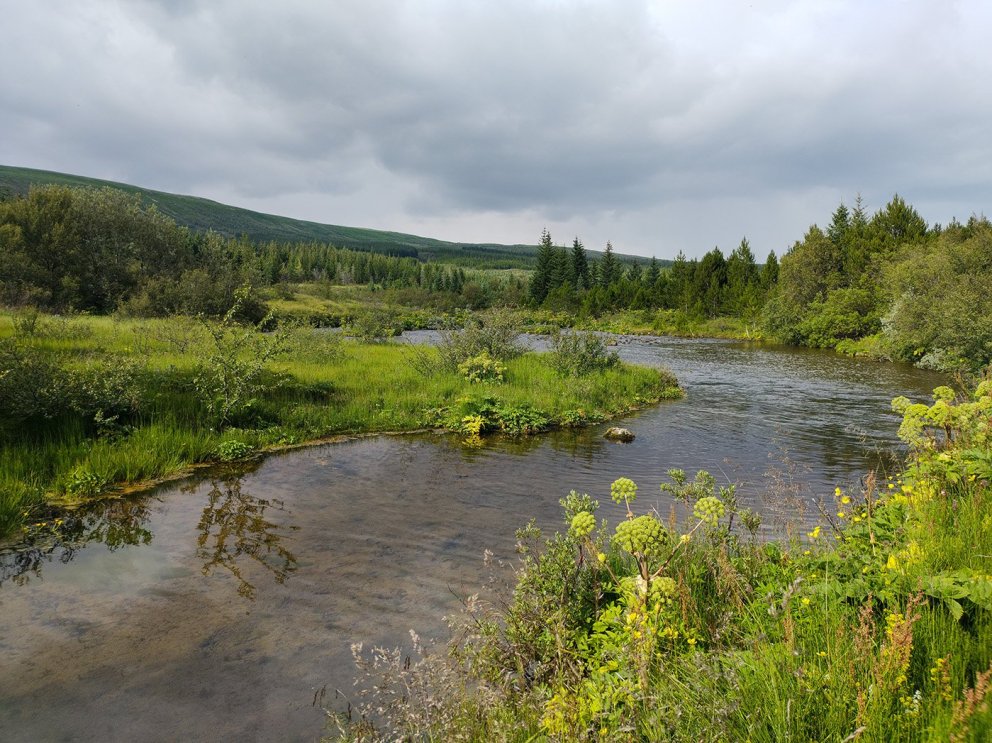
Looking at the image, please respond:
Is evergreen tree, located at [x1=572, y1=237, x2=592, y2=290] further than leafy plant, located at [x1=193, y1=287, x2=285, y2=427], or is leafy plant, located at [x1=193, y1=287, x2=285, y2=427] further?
evergreen tree, located at [x1=572, y1=237, x2=592, y2=290]

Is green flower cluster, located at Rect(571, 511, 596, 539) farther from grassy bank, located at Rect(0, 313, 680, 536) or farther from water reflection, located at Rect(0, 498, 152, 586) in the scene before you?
grassy bank, located at Rect(0, 313, 680, 536)

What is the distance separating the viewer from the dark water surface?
4035 millimetres

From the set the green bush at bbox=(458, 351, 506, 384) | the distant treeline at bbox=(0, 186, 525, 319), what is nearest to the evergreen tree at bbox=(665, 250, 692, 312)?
the distant treeline at bbox=(0, 186, 525, 319)

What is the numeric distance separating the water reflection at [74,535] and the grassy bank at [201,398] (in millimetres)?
401

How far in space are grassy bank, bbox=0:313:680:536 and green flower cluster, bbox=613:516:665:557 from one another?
771 centimetres

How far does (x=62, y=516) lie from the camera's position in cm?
732

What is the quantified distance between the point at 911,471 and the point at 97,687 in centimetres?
761

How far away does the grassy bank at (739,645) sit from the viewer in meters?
2.37

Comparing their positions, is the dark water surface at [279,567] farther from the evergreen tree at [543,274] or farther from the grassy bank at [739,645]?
the evergreen tree at [543,274]

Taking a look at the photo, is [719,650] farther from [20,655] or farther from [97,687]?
[20,655]

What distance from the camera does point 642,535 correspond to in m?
3.16

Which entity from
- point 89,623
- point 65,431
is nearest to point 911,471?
point 89,623

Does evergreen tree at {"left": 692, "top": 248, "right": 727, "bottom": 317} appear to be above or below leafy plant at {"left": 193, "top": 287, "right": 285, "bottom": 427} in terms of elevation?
above

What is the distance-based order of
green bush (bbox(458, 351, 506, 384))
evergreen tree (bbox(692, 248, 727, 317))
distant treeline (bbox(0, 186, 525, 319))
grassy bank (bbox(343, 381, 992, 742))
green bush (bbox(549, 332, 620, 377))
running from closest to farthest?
1. grassy bank (bbox(343, 381, 992, 742))
2. green bush (bbox(458, 351, 506, 384))
3. green bush (bbox(549, 332, 620, 377))
4. distant treeline (bbox(0, 186, 525, 319))
5. evergreen tree (bbox(692, 248, 727, 317))
